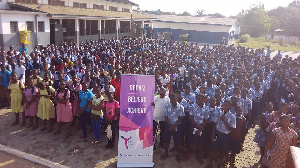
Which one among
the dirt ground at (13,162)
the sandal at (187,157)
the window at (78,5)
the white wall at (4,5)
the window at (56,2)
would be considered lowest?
the sandal at (187,157)

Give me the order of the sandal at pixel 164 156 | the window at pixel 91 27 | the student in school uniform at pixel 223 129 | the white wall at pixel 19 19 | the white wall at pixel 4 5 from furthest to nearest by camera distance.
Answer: the window at pixel 91 27
the white wall at pixel 4 5
the white wall at pixel 19 19
the sandal at pixel 164 156
the student in school uniform at pixel 223 129

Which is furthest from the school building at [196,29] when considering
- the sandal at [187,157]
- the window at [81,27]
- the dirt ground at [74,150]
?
the sandal at [187,157]

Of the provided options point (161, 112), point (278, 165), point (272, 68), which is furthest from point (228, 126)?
point (272, 68)

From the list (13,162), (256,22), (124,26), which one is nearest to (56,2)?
(124,26)

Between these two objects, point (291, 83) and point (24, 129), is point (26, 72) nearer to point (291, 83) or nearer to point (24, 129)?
point (24, 129)

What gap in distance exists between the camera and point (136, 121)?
5656mm

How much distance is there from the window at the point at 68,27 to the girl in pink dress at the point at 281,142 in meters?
18.3

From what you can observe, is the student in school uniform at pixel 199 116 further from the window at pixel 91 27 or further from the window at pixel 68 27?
the window at pixel 91 27

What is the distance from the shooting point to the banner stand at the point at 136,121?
5504 millimetres

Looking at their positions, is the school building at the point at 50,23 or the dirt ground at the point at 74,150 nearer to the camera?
the dirt ground at the point at 74,150

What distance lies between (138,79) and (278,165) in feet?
10.7

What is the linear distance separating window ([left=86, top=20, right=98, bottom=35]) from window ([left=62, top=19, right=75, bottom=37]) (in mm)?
2514

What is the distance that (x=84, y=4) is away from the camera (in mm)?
24469

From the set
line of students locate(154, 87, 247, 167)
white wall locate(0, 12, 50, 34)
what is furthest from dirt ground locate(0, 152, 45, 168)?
white wall locate(0, 12, 50, 34)
